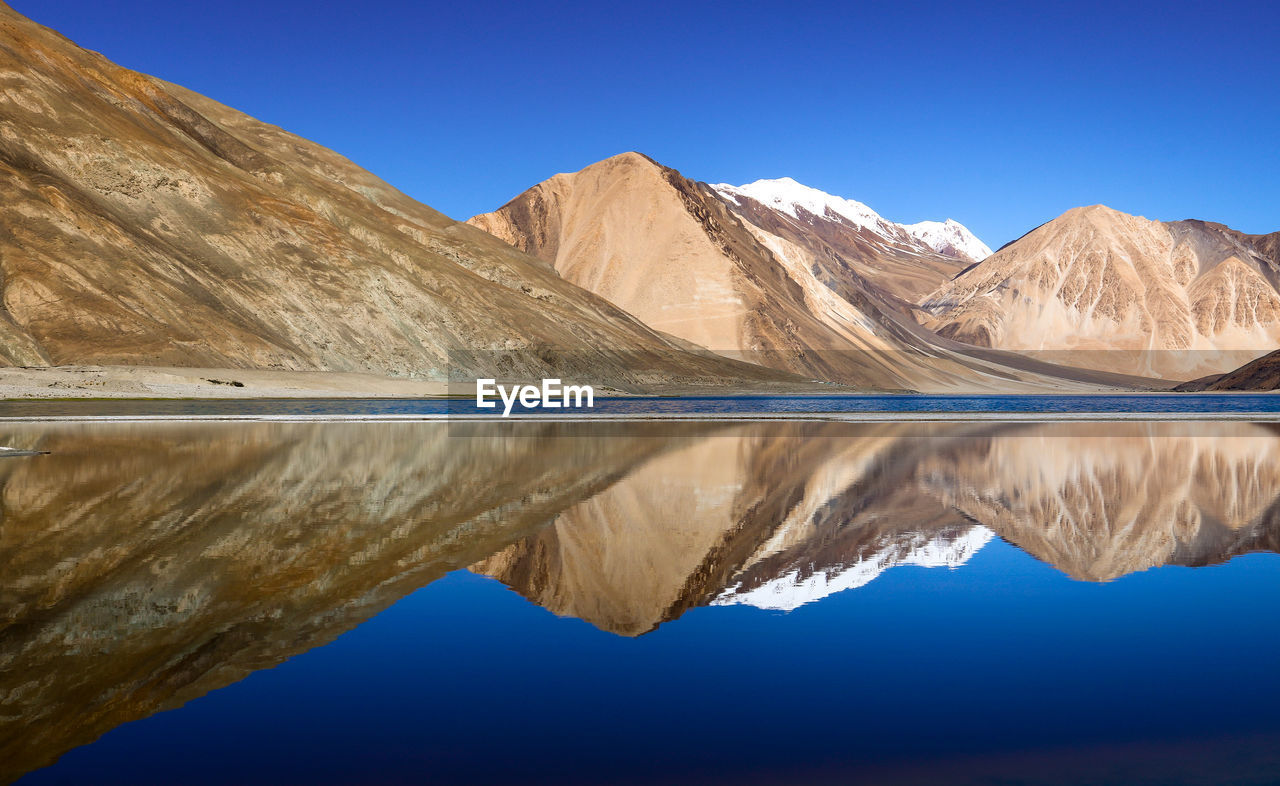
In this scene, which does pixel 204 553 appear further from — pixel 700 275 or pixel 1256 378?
pixel 1256 378

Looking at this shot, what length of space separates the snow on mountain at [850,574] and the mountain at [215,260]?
199 ft

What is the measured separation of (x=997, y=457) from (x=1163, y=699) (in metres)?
16.8

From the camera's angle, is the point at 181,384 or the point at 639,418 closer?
the point at 639,418

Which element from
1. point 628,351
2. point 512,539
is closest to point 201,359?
point 628,351

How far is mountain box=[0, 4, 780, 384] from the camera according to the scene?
6581 centimetres

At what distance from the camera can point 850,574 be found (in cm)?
872

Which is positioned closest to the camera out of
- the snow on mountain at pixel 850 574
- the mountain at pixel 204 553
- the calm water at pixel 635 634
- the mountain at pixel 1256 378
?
the calm water at pixel 635 634

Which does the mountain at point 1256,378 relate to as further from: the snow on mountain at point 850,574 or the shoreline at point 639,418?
the snow on mountain at point 850,574

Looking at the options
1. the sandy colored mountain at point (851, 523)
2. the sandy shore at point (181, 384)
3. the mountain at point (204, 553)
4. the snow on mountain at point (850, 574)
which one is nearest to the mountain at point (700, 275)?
the sandy shore at point (181, 384)

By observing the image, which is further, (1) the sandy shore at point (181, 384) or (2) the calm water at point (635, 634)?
(1) the sandy shore at point (181, 384)

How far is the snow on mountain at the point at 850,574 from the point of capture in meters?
7.72

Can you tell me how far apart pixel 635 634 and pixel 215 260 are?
81540 millimetres

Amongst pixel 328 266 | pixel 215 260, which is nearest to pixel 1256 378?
pixel 328 266

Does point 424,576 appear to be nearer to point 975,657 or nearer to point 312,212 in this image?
point 975,657
